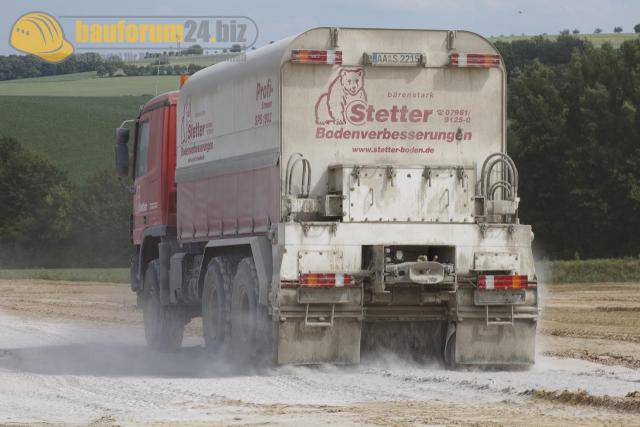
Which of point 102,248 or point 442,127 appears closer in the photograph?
point 442,127

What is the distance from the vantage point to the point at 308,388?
49.1 feet

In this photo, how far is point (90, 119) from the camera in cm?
11919

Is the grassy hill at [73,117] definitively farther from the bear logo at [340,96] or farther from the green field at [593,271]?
the bear logo at [340,96]

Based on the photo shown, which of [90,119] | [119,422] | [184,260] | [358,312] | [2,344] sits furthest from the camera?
[90,119]

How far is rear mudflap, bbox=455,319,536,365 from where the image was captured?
16750 millimetres

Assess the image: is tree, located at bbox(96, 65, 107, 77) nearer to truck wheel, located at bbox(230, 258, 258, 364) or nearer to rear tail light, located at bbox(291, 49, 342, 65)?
truck wheel, located at bbox(230, 258, 258, 364)

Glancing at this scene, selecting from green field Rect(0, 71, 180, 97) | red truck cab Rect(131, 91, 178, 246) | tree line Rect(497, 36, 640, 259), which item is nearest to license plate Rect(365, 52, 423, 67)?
red truck cab Rect(131, 91, 178, 246)

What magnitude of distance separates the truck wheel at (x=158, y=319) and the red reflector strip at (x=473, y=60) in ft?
23.3

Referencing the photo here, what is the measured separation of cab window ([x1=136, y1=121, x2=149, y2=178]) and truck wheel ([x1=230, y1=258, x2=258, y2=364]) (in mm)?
5399

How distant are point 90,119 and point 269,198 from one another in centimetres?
10423

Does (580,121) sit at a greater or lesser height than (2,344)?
greater

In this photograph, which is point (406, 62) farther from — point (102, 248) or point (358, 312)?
point (102, 248)

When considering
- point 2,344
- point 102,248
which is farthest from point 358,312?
point 102,248

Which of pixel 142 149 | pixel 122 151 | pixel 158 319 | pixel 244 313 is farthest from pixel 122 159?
pixel 244 313
